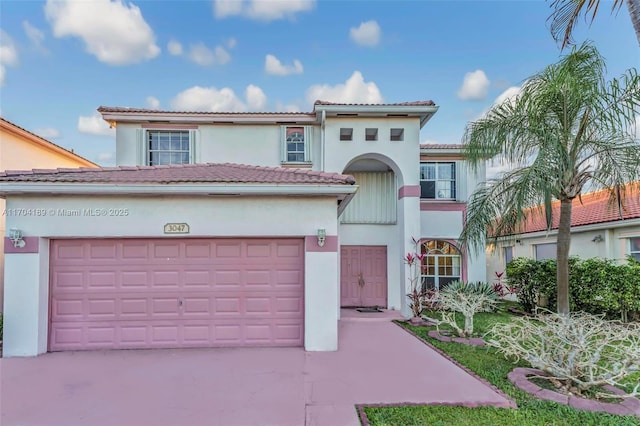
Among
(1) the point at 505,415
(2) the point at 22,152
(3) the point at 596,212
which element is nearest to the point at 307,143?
(1) the point at 505,415

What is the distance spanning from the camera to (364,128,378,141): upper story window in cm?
1273

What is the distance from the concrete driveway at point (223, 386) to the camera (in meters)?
5.03

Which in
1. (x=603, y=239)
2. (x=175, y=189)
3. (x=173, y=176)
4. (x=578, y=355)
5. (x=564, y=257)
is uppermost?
(x=173, y=176)

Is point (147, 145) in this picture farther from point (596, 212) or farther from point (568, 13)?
point (596, 212)

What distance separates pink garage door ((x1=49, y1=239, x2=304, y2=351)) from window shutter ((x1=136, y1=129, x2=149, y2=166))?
5.84 m

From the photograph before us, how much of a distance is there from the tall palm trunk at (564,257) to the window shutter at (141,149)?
1421 centimetres

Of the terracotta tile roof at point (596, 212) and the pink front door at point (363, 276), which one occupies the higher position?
the terracotta tile roof at point (596, 212)

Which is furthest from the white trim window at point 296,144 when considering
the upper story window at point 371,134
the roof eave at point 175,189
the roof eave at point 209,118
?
the roof eave at point 175,189

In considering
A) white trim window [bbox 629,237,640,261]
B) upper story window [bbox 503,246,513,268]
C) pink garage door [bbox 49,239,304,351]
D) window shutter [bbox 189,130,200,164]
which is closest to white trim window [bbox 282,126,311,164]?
window shutter [bbox 189,130,200,164]

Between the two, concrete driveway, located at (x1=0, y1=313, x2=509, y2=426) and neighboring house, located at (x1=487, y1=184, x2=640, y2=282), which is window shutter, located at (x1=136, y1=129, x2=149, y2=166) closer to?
concrete driveway, located at (x1=0, y1=313, x2=509, y2=426)

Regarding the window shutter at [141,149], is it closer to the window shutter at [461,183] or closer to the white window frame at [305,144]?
the white window frame at [305,144]

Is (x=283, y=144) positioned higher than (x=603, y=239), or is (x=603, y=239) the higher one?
(x=283, y=144)

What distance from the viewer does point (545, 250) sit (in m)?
16.6

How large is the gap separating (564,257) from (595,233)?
748cm
